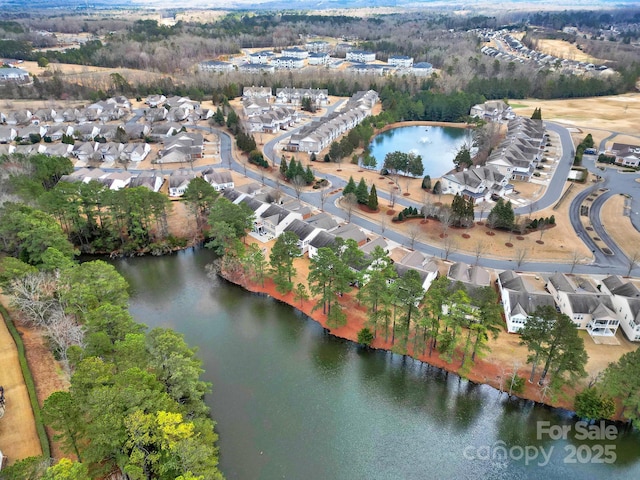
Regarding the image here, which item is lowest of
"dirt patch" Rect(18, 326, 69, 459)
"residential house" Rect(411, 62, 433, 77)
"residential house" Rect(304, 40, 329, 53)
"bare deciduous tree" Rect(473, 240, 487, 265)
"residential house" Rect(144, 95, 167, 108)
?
"dirt patch" Rect(18, 326, 69, 459)

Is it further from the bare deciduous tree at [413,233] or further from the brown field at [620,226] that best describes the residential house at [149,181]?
the brown field at [620,226]

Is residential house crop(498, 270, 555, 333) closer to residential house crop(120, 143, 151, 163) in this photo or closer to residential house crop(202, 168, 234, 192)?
residential house crop(202, 168, 234, 192)

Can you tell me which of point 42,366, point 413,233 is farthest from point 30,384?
point 413,233

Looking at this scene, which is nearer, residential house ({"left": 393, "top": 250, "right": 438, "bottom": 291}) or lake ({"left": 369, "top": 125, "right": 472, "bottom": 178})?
residential house ({"left": 393, "top": 250, "right": 438, "bottom": 291})

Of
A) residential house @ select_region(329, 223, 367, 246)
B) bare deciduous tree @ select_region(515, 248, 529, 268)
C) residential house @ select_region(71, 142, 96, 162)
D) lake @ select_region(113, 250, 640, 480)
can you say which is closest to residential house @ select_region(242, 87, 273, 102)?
residential house @ select_region(71, 142, 96, 162)

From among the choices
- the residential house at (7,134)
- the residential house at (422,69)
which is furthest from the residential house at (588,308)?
the residential house at (422,69)

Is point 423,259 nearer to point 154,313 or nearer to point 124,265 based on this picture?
point 154,313

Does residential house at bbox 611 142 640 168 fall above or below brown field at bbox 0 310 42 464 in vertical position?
above

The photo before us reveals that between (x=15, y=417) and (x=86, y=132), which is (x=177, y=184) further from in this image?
(x=15, y=417)
